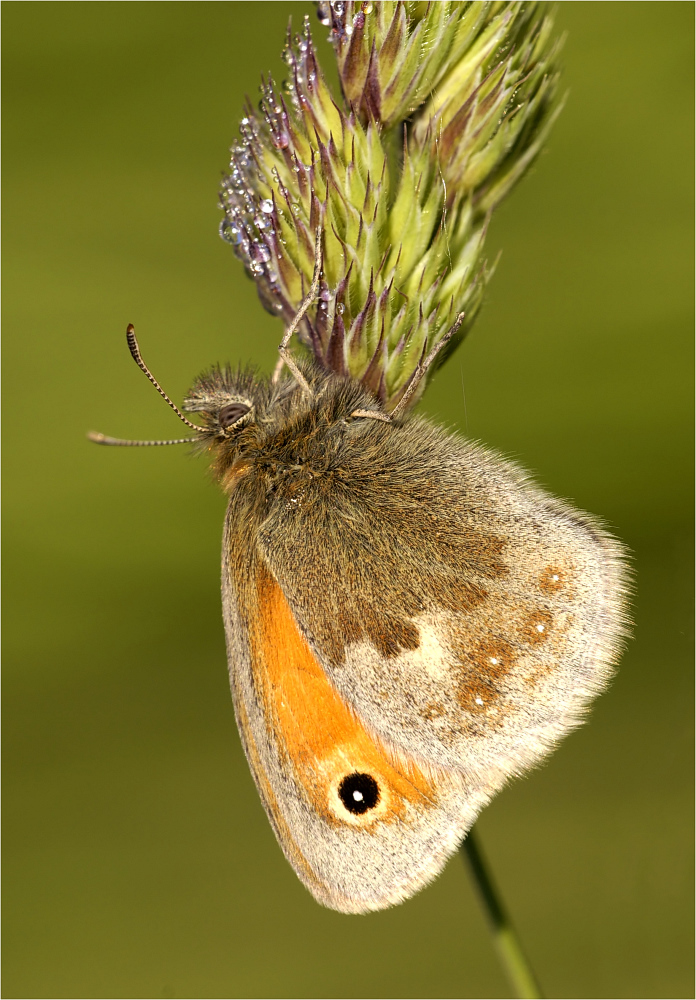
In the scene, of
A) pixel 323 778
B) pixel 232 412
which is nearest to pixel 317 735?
pixel 323 778

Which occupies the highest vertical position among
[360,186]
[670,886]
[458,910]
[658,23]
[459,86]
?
[658,23]

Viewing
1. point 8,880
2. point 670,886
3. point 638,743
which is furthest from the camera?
point 8,880

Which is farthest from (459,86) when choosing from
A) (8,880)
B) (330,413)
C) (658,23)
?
(8,880)

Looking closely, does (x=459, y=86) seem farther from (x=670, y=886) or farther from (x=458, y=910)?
(x=458, y=910)

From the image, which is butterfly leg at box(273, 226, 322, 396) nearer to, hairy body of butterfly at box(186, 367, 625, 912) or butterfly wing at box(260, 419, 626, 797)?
hairy body of butterfly at box(186, 367, 625, 912)

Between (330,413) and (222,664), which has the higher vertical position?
(330,413)

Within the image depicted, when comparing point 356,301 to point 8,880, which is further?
point 8,880
